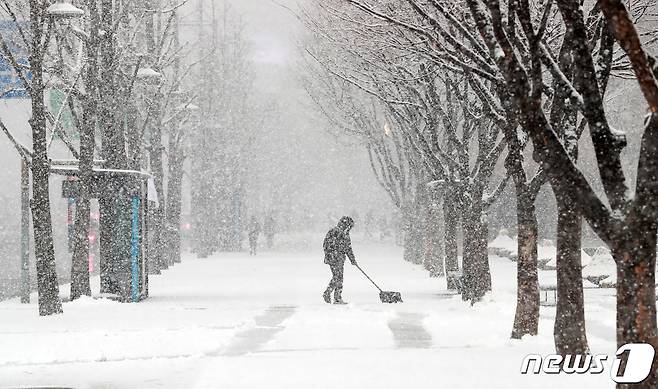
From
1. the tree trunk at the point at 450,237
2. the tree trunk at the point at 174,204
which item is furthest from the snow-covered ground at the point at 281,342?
the tree trunk at the point at 174,204

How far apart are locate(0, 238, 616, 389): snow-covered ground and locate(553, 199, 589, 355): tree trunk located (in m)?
0.54

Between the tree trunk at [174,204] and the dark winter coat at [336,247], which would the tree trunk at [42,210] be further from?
the tree trunk at [174,204]

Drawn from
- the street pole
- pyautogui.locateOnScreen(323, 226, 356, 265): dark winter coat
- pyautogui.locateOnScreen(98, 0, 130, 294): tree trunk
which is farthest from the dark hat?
the street pole

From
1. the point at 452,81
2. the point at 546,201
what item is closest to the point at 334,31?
the point at 452,81

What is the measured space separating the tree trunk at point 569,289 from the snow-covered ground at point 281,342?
0.54 meters

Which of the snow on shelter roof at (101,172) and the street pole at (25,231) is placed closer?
the snow on shelter roof at (101,172)

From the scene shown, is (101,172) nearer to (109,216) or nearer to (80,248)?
(109,216)

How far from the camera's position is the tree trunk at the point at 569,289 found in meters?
9.80

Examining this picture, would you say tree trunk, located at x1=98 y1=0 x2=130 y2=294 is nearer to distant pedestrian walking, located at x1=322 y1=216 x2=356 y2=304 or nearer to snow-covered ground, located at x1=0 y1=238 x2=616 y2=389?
snow-covered ground, located at x1=0 y1=238 x2=616 y2=389

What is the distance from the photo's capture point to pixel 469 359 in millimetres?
10586

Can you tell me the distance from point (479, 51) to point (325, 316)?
598 centimetres

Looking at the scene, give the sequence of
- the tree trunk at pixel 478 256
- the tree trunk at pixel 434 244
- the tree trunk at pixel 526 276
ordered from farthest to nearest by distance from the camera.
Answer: the tree trunk at pixel 434 244, the tree trunk at pixel 478 256, the tree trunk at pixel 526 276

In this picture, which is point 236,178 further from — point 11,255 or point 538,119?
point 538,119

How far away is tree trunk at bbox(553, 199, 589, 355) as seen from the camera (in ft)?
32.2
